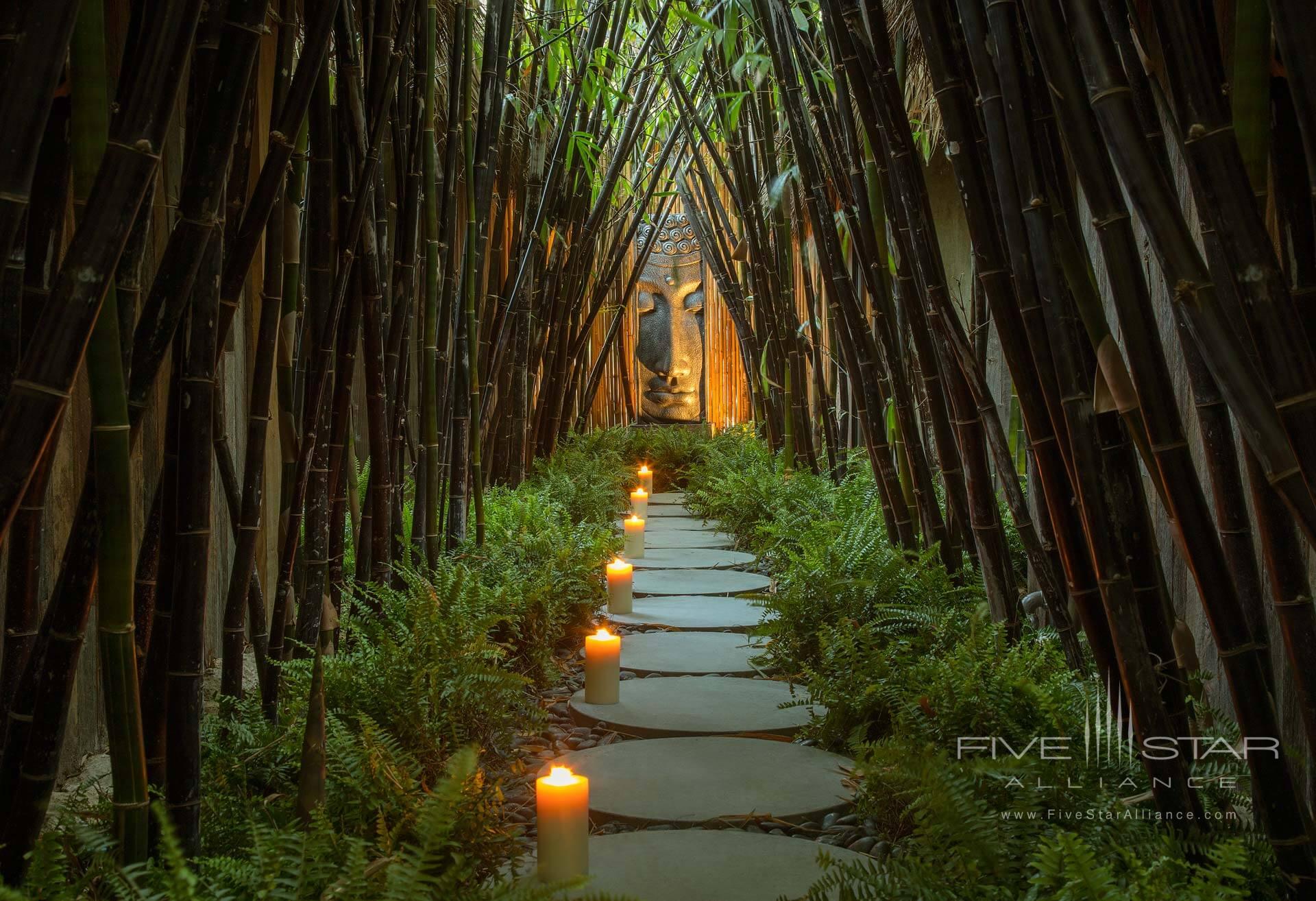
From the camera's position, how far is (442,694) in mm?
1248

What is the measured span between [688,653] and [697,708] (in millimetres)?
389

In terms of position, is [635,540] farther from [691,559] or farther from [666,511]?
[666,511]

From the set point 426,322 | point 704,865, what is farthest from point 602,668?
point 426,322

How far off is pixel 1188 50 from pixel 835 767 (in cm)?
102

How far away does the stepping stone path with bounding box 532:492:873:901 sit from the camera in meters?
1.05

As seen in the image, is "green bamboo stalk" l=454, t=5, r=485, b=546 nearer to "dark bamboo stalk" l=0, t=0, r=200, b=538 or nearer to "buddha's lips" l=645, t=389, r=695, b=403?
"dark bamboo stalk" l=0, t=0, r=200, b=538

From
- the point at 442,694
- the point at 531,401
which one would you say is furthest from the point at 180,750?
the point at 531,401

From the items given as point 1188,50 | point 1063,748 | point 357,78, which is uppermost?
point 357,78

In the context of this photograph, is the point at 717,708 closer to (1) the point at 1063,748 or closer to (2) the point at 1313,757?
(1) the point at 1063,748

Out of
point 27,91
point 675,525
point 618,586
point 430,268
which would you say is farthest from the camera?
point 675,525

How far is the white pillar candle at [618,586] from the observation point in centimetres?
229

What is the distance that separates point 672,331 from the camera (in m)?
7.40

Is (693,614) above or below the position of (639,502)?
below

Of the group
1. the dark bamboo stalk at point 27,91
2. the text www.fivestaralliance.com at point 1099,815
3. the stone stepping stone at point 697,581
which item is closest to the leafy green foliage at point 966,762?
the text www.fivestaralliance.com at point 1099,815
